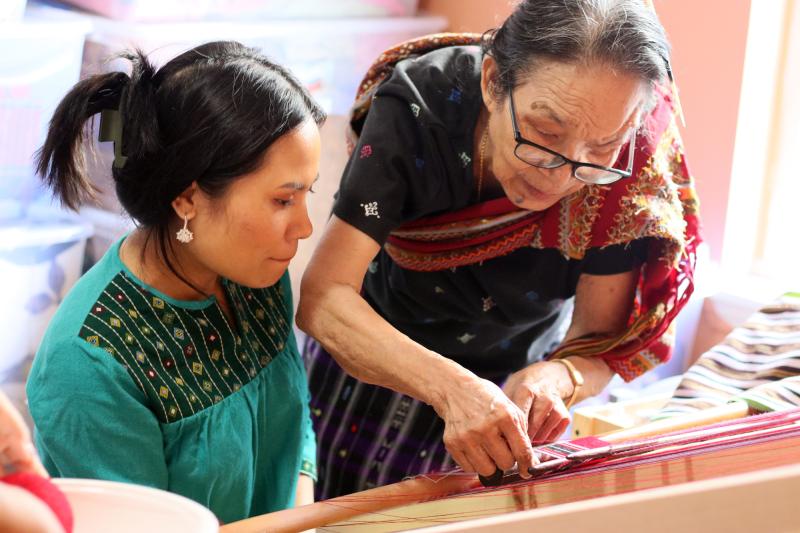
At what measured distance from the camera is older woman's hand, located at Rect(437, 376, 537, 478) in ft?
3.76

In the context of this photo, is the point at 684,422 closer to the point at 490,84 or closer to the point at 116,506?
the point at 490,84

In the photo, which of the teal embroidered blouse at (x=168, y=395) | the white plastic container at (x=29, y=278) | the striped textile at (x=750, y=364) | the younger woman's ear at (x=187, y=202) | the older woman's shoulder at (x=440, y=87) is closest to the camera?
the teal embroidered blouse at (x=168, y=395)

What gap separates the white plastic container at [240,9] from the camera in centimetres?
217

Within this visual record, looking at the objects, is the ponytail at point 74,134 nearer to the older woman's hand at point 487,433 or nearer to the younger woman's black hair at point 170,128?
the younger woman's black hair at point 170,128

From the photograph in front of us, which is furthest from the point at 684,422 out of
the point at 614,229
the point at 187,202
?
the point at 187,202

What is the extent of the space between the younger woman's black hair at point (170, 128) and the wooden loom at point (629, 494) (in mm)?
422

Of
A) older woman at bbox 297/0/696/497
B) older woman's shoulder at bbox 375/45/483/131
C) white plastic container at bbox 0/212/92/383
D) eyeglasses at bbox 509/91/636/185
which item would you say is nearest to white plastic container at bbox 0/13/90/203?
white plastic container at bbox 0/212/92/383

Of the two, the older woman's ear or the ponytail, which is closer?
the ponytail

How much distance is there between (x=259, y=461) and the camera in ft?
4.51

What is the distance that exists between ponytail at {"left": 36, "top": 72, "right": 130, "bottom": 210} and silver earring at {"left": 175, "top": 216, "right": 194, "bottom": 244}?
119 mm

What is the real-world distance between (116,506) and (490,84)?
88 cm

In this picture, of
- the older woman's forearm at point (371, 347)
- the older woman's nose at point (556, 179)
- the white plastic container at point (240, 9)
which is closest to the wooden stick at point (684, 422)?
the older woman's forearm at point (371, 347)

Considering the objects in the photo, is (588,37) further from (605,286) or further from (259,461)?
(259,461)

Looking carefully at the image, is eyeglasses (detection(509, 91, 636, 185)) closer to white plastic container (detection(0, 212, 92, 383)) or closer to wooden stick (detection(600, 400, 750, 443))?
wooden stick (detection(600, 400, 750, 443))
